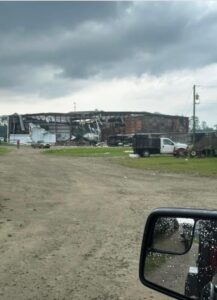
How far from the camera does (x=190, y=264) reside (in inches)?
107

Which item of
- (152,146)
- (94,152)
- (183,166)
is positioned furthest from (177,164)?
(94,152)

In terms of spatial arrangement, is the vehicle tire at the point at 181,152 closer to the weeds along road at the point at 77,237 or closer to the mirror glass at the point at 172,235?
the weeds along road at the point at 77,237

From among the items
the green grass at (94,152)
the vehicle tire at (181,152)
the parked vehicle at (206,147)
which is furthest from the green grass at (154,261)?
the green grass at (94,152)

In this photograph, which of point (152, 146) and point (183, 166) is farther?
point (152, 146)

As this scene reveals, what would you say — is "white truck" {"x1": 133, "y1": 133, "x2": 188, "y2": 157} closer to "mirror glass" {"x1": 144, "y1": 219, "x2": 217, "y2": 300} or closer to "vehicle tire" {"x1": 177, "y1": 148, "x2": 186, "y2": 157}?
"vehicle tire" {"x1": 177, "y1": 148, "x2": 186, "y2": 157}

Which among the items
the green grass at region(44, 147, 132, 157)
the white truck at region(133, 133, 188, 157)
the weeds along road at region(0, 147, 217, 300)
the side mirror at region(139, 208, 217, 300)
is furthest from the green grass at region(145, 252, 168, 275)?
the green grass at region(44, 147, 132, 157)

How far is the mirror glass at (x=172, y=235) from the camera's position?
8.89 ft

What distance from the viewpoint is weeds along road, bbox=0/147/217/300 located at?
663 centimetres

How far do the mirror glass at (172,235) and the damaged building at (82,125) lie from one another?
437 feet

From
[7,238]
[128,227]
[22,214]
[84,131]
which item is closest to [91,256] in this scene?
[7,238]

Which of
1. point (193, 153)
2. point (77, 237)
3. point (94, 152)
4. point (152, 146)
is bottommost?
point (94, 152)

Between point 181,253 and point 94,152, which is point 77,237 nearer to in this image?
point 181,253

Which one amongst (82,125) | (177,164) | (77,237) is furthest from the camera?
(82,125)

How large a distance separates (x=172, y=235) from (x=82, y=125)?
143 metres
